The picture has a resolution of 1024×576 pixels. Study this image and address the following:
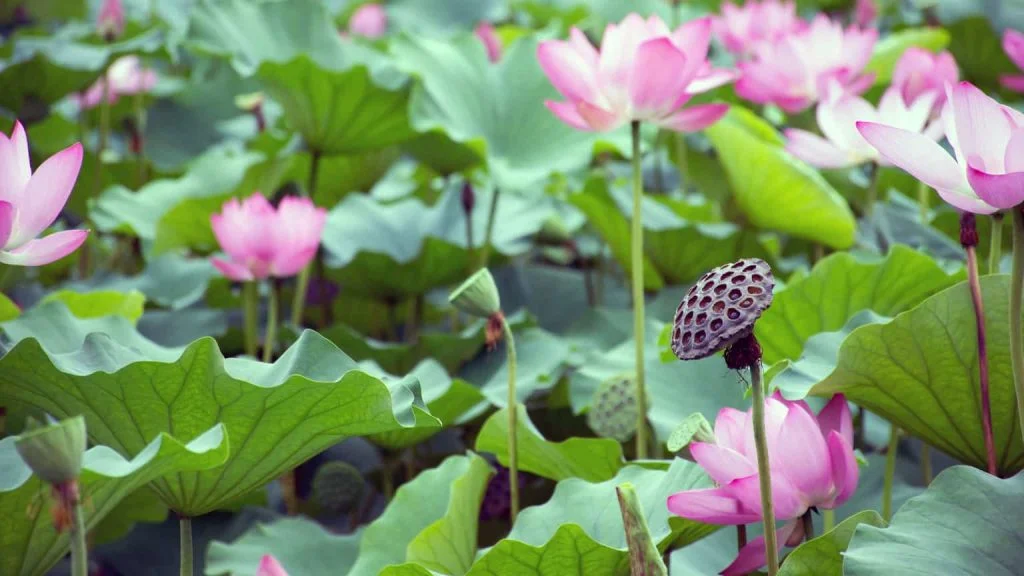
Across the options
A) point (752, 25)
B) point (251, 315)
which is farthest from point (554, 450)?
point (752, 25)

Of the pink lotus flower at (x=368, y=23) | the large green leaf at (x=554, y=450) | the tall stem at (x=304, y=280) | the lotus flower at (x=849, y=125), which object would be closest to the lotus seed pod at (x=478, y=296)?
the large green leaf at (x=554, y=450)

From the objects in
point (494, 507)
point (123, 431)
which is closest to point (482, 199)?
point (494, 507)

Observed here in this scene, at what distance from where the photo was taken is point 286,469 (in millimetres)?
809

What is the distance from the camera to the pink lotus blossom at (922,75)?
4.64 ft

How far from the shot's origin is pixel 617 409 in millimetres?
1106

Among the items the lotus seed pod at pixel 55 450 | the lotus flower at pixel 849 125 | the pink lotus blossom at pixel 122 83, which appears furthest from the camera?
the pink lotus blossom at pixel 122 83

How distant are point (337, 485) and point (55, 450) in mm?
670

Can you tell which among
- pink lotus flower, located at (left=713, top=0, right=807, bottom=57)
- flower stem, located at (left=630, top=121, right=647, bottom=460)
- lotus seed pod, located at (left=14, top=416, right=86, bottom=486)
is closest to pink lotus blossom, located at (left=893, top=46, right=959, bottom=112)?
pink lotus flower, located at (left=713, top=0, right=807, bottom=57)

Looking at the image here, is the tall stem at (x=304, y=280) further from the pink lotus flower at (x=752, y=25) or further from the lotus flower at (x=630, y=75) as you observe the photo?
the pink lotus flower at (x=752, y=25)

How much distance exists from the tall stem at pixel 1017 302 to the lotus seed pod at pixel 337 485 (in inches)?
27.7

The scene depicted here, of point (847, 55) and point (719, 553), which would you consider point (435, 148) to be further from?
point (719, 553)

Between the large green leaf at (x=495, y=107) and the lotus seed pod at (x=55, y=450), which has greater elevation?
the lotus seed pod at (x=55, y=450)

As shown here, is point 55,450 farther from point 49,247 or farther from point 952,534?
point 952,534

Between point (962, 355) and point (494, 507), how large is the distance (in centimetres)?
53
